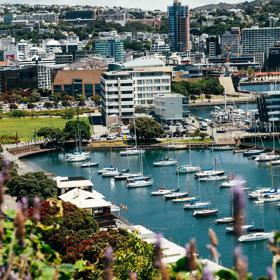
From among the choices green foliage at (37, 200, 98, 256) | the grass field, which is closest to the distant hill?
the grass field

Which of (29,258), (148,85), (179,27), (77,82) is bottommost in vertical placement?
(77,82)

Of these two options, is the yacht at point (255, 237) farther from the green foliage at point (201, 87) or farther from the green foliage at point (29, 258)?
the green foliage at point (201, 87)

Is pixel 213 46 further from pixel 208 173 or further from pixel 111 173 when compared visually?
pixel 208 173

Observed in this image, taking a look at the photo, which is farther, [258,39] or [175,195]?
[258,39]

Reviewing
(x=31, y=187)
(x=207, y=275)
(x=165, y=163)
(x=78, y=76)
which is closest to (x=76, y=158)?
(x=165, y=163)

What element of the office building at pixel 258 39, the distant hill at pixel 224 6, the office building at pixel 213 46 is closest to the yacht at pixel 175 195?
the office building at pixel 258 39

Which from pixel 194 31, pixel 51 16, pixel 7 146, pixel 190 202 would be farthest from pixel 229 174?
pixel 51 16
